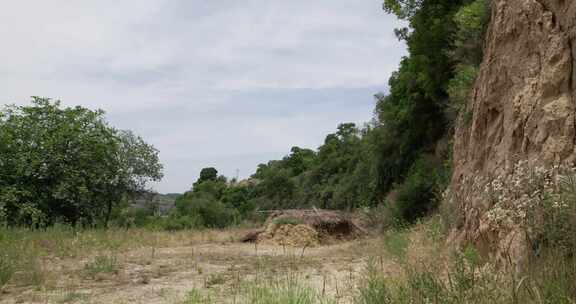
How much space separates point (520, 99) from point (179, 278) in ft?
17.7

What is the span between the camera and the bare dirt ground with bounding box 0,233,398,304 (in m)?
6.12

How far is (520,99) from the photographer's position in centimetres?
661

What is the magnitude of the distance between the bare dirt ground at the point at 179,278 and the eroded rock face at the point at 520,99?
1.75m

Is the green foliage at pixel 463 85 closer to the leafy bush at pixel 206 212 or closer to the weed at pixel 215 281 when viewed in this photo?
the weed at pixel 215 281

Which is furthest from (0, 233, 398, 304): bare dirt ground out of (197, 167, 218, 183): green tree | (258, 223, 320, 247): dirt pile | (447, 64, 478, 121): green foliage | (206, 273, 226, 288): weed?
(197, 167, 218, 183): green tree

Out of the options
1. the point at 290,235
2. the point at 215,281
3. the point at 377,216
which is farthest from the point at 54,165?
the point at 215,281

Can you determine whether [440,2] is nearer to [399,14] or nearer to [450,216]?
[399,14]

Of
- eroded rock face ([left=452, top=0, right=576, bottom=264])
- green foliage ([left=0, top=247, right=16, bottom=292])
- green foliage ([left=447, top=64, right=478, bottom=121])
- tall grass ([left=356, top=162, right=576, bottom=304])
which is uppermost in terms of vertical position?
green foliage ([left=447, top=64, right=478, bottom=121])

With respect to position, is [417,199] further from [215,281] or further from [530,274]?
[530,274]

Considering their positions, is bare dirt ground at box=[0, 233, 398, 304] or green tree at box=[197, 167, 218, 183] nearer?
bare dirt ground at box=[0, 233, 398, 304]

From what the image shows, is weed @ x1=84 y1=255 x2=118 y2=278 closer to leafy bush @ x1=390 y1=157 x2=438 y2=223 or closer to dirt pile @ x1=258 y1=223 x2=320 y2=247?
dirt pile @ x1=258 y1=223 x2=320 y2=247

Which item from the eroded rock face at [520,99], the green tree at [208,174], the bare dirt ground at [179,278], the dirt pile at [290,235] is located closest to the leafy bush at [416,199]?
the dirt pile at [290,235]

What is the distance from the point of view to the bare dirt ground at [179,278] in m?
A: 6.12

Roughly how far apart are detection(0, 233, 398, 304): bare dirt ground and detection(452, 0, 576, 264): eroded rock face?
69.0 inches
